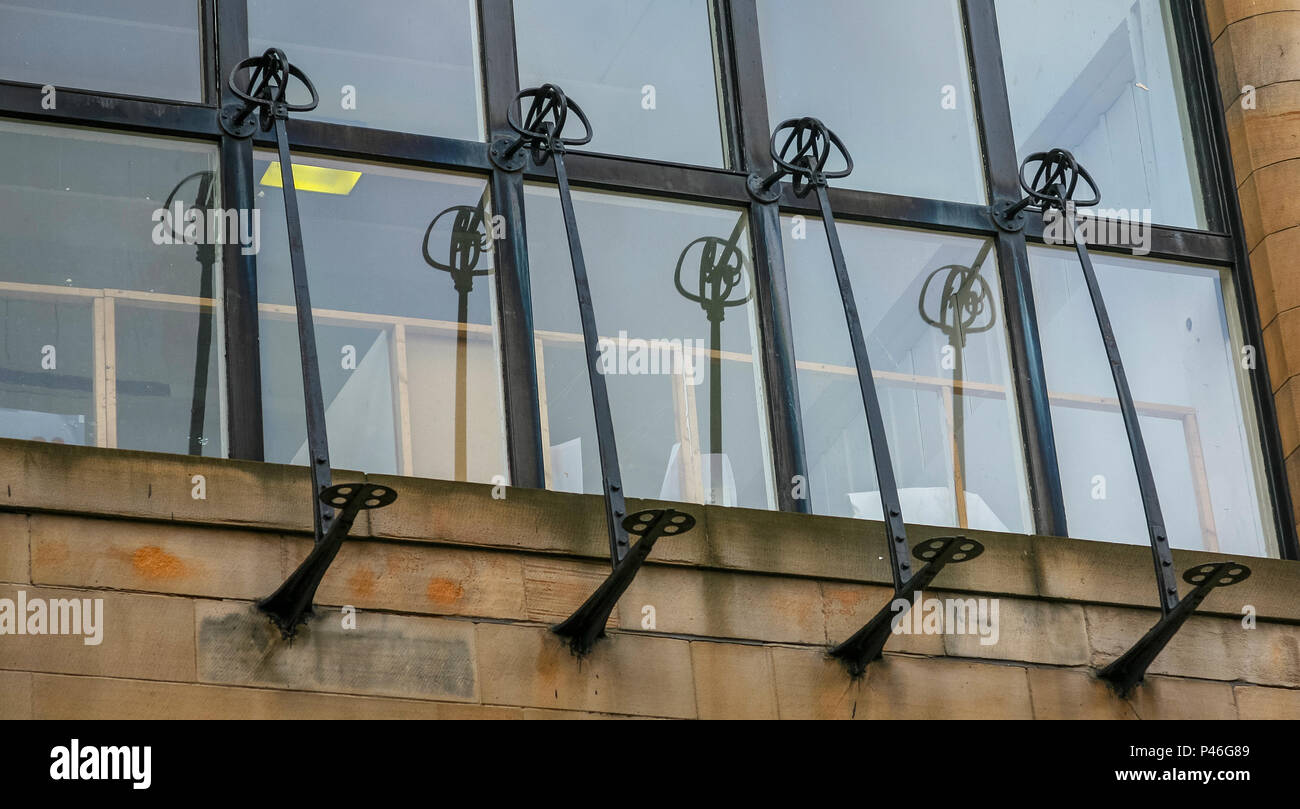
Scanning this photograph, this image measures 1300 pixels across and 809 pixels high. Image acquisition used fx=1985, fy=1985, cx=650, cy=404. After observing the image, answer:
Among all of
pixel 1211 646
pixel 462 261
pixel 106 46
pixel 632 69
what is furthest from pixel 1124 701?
pixel 106 46

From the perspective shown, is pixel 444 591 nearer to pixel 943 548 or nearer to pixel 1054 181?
pixel 943 548

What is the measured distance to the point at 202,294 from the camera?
8.18 m

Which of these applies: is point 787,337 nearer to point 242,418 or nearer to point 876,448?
point 876,448

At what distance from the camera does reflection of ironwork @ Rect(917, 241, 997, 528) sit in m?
9.38

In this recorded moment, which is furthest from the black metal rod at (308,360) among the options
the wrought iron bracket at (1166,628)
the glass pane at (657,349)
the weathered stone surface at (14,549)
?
the wrought iron bracket at (1166,628)

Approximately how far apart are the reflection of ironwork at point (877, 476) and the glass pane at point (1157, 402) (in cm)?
114

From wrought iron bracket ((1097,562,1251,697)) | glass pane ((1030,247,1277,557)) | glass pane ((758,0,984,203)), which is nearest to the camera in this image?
wrought iron bracket ((1097,562,1251,697))

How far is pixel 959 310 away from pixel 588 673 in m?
2.88

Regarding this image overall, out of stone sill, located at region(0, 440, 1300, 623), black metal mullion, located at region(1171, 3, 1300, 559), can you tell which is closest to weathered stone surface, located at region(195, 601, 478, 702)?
stone sill, located at region(0, 440, 1300, 623)

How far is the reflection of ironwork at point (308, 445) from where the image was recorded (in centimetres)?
717

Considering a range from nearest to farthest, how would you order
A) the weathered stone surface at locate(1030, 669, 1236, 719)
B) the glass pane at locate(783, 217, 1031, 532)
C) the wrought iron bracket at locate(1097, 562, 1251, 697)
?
the wrought iron bracket at locate(1097, 562, 1251, 697), the weathered stone surface at locate(1030, 669, 1236, 719), the glass pane at locate(783, 217, 1031, 532)

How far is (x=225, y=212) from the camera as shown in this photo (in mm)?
8281

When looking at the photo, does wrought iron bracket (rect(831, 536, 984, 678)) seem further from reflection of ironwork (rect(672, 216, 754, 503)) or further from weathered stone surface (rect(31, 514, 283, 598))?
weathered stone surface (rect(31, 514, 283, 598))

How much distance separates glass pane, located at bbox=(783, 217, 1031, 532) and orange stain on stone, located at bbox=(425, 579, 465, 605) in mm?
1875
